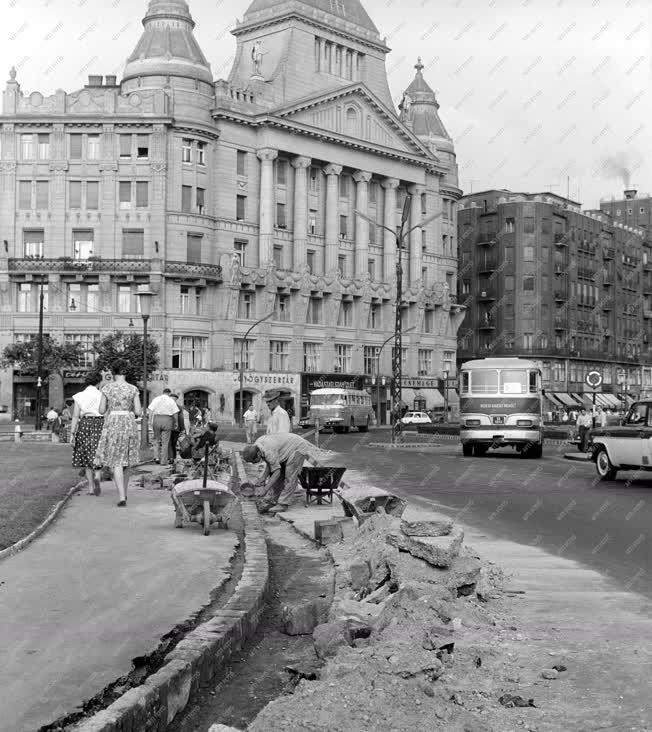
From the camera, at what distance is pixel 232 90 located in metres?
79.5

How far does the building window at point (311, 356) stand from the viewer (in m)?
82.7

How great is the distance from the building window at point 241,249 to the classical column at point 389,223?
1457cm

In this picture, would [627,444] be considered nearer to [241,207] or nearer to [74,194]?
[74,194]

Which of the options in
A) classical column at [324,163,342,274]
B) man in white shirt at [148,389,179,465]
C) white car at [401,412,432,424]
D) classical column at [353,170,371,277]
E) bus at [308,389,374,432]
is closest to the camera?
man in white shirt at [148,389,179,465]

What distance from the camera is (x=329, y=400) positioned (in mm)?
61469

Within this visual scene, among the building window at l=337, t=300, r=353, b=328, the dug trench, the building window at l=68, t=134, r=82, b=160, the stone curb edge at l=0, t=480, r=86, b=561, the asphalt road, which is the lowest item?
the asphalt road

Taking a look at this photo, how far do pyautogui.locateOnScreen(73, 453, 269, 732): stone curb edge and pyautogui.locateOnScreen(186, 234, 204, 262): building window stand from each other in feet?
223

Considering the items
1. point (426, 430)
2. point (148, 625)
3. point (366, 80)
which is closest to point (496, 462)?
point (148, 625)

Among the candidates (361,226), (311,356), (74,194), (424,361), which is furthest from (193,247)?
(424,361)

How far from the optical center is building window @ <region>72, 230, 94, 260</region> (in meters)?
74.5

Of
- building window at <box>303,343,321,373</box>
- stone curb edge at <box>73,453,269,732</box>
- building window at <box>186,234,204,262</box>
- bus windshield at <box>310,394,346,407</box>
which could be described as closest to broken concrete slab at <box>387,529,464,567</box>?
stone curb edge at <box>73,453,269,732</box>

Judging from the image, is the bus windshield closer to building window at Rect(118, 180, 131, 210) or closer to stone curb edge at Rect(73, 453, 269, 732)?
building window at Rect(118, 180, 131, 210)

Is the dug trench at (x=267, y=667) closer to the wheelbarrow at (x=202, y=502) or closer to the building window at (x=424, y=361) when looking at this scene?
the wheelbarrow at (x=202, y=502)

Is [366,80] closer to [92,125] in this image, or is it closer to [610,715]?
[92,125]
